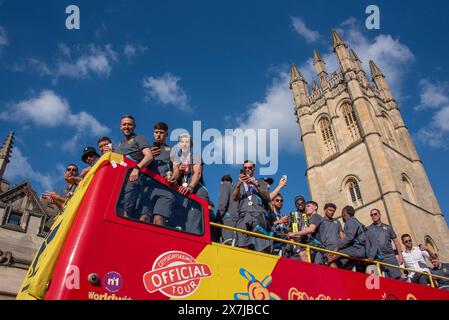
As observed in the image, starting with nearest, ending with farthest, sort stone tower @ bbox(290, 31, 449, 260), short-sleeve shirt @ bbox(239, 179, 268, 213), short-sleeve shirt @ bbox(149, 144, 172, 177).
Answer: short-sleeve shirt @ bbox(149, 144, 172, 177)
short-sleeve shirt @ bbox(239, 179, 268, 213)
stone tower @ bbox(290, 31, 449, 260)

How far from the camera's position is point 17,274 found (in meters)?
12.2

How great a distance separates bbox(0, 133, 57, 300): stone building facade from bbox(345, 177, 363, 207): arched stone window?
2598 centimetres

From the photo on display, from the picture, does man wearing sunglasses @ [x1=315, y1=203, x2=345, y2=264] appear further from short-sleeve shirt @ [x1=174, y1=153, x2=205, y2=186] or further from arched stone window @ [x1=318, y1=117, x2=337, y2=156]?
arched stone window @ [x1=318, y1=117, x2=337, y2=156]

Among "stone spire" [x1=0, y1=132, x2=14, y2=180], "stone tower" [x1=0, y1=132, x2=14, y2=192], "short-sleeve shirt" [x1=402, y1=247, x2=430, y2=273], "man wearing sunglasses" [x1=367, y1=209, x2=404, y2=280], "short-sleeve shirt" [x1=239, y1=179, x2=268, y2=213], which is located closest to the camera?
"short-sleeve shirt" [x1=239, y1=179, x2=268, y2=213]

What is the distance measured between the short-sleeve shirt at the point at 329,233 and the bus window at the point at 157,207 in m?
3.12

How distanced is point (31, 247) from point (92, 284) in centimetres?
1229

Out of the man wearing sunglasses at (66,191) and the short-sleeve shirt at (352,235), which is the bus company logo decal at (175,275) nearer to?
the man wearing sunglasses at (66,191)

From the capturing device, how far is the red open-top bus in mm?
3128

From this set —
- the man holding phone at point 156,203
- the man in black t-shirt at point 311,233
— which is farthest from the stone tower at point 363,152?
the man holding phone at point 156,203

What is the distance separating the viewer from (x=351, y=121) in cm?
3644

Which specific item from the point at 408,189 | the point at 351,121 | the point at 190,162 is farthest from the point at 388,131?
the point at 190,162

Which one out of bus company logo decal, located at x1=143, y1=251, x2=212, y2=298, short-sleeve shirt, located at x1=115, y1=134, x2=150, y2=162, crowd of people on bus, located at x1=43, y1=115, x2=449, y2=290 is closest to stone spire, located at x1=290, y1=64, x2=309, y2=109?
crowd of people on bus, located at x1=43, y1=115, x2=449, y2=290

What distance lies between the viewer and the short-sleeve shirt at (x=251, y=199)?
19.1ft
